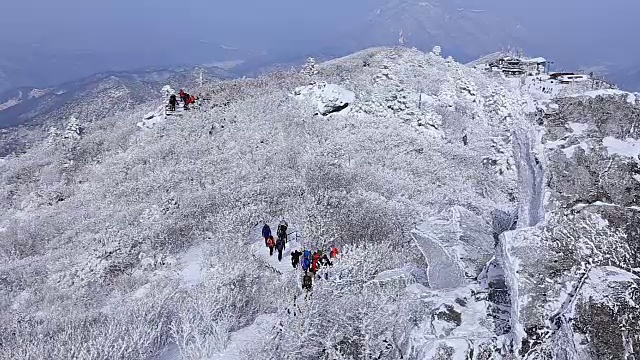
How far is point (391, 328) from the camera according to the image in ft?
33.1

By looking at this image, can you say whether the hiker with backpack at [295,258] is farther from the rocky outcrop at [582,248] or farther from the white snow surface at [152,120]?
the white snow surface at [152,120]

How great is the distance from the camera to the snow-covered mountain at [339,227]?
8.29m

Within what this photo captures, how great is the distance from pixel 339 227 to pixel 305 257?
4445 millimetres

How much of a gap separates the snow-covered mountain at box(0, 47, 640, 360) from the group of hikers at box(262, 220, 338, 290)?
46 centimetres

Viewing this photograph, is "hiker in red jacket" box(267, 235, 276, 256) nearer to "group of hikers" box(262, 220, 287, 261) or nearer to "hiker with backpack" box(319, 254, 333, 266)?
"group of hikers" box(262, 220, 287, 261)

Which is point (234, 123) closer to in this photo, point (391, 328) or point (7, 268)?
point (7, 268)

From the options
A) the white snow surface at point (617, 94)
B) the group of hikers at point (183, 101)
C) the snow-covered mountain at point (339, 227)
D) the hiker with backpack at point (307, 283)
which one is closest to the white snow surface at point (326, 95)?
the snow-covered mountain at point (339, 227)

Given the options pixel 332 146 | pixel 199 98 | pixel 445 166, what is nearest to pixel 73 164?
pixel 199 98

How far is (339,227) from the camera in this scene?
19.5 meters

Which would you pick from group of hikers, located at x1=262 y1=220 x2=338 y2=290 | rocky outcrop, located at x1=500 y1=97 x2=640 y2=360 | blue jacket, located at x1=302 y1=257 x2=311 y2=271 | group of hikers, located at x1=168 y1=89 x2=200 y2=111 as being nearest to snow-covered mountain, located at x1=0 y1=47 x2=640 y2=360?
rocky outcrop, located at x1=500 y1=97 x2=640 y2=360

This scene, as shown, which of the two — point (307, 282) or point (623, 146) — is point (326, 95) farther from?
point (623, 146)

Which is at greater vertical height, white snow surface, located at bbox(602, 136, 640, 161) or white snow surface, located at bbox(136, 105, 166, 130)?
white snow surface, located at bbox(602, 136, 640, 161)

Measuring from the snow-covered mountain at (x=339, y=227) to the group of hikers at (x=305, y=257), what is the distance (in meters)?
0.46

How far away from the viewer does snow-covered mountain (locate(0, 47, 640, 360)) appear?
829 cm
